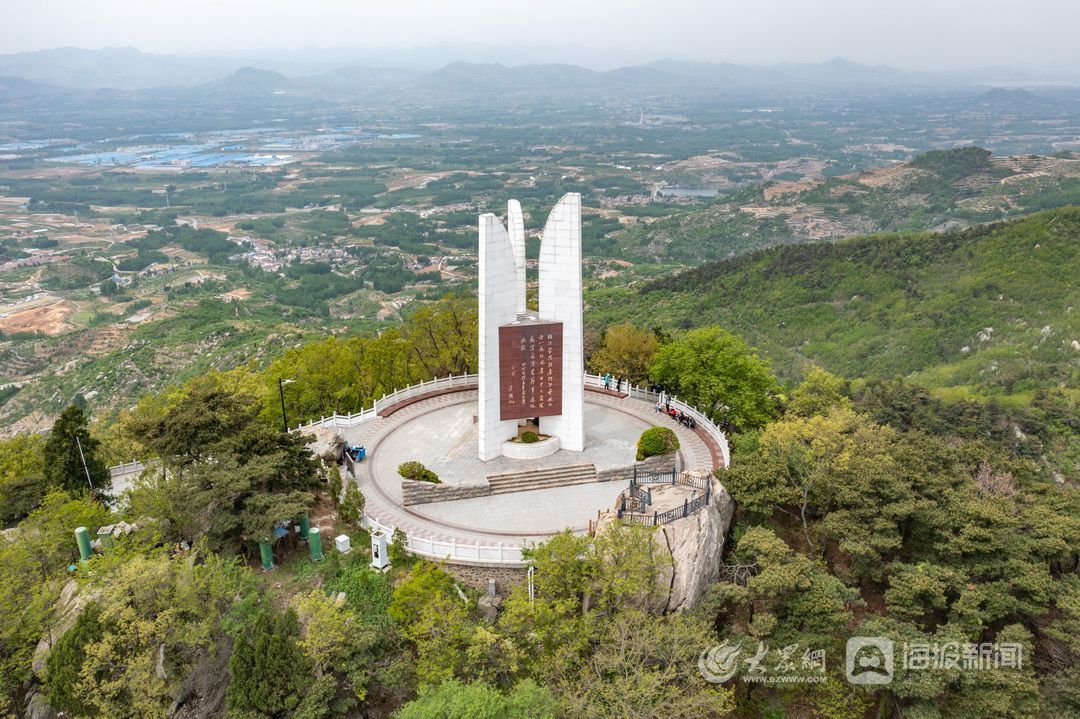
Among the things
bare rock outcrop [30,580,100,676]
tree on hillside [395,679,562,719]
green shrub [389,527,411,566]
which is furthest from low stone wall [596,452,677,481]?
bare rock outcrop [30,580,100,676]

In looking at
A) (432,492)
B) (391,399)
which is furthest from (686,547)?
(391,399)

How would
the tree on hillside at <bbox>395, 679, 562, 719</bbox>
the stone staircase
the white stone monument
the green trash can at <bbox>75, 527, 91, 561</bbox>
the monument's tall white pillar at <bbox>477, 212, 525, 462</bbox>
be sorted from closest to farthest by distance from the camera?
the tree on hillside at <bbox>395, 679, 562, 719</bbox>, the green trash can at <bbox>75, 527, 91, 561</bbox>, the stone staircase, the monument's tall white pillar at <bbox>477, 212, 525, 462</bbox>, the white stone monument

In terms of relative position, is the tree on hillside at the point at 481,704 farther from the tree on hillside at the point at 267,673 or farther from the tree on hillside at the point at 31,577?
the tree on hillside at the point at 31,577

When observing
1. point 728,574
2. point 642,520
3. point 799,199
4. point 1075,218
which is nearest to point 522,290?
point 642,520

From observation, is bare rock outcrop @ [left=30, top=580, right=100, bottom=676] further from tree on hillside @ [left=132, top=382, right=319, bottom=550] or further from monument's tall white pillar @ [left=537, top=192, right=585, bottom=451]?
monument's tall white pillar @ [left=537, top=192, right=585, bottom=451]

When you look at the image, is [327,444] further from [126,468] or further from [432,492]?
[126,468]

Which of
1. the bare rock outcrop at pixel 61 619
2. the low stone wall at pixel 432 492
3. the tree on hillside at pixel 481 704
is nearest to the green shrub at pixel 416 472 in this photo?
the low stone wall at pixel 432 492

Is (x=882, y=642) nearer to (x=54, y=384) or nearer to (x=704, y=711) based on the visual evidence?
(x=704, y=711)
